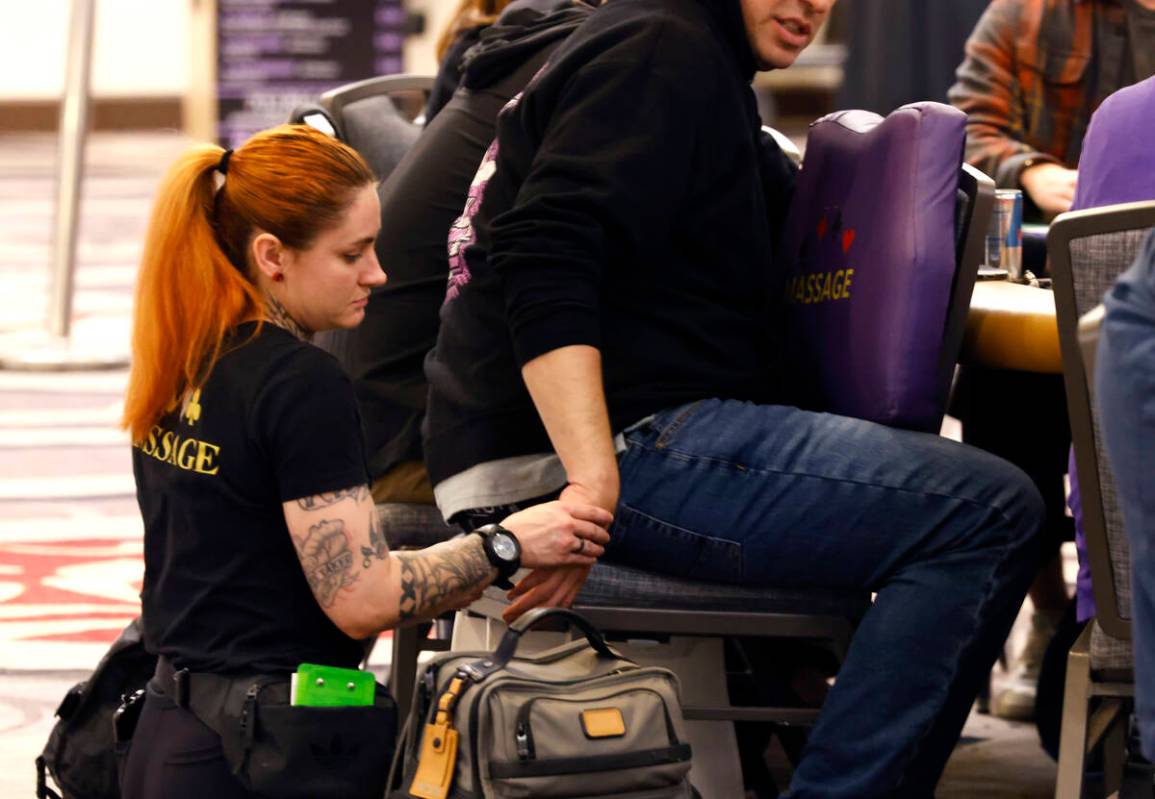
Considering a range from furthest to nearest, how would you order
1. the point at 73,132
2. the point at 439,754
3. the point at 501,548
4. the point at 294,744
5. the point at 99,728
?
the point at 73,132 < the point at 99,728 < the point at 501,548 < the point at 294,744 < the point at 439,754

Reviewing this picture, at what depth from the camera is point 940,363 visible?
2.43 metres

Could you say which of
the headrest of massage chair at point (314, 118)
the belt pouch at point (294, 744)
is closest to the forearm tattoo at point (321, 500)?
the belt pouch at point (294, 744)

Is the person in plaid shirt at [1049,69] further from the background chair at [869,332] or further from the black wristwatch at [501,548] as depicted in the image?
the black wristwatch at [501,548]

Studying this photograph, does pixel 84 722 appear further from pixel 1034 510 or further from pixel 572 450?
pixel 1034 510

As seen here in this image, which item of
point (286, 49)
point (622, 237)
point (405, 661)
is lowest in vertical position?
point (286, 49)

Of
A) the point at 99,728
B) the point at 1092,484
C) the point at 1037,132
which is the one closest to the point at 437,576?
the point at 99,728

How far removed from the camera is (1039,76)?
13.1 ft

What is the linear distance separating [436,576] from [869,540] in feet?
1.69

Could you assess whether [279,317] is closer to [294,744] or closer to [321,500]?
[321,500]

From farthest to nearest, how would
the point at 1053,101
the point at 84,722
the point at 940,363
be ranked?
the point at 1053,101 → the point at 84,722 → the point at 940,363

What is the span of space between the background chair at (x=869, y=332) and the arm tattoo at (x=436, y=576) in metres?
0.19

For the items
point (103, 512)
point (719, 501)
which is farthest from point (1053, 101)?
point (103, 512)

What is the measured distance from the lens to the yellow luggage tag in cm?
212

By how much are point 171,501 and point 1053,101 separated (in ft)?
7.71
